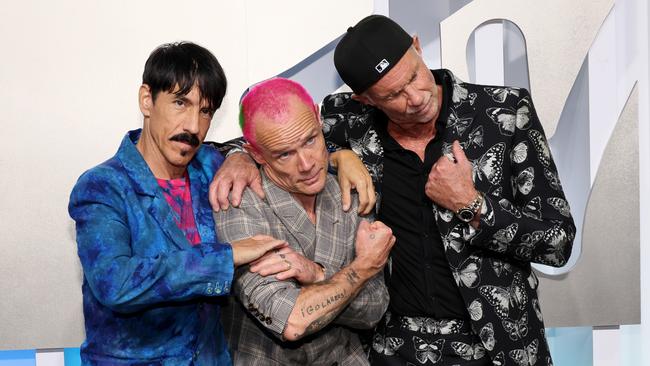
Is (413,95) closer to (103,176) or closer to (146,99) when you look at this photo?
(146,99)

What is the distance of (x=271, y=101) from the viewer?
82.3 inches

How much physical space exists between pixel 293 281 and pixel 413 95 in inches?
26.7

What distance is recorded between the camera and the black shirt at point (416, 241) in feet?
7.59

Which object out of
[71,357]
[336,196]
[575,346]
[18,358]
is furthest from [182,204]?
[575,346]

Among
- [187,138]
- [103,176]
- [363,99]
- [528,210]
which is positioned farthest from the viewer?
[363,99]

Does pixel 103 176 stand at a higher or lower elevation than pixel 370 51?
lower

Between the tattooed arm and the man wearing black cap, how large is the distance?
214 millimetres

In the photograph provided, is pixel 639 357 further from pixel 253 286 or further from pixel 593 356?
pixel 253 286

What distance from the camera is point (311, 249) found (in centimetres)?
221

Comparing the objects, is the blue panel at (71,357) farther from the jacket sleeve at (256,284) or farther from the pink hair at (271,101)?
the pink hair at (271,101)

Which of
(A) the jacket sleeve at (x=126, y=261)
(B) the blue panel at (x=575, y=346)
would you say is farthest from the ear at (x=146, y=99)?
(B) the blue panel at (x=575, y=346)

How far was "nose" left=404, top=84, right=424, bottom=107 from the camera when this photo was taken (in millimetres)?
2283

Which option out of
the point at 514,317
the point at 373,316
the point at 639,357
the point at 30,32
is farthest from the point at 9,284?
the point at 639,357

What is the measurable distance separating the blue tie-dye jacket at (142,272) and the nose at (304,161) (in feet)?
1.01
